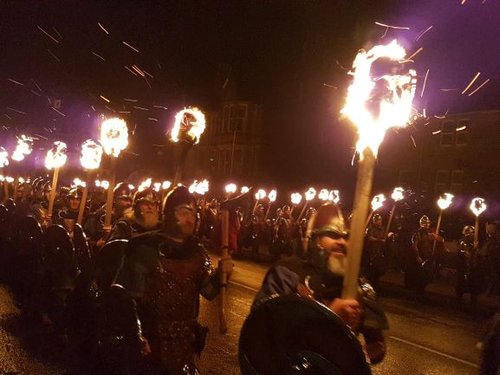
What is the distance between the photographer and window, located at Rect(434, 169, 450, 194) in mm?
31828

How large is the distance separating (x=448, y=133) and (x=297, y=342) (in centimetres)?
3086

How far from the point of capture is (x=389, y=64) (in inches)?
131

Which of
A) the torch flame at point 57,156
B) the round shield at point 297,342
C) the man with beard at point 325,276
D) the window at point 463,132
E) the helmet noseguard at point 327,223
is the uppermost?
the window at point 463,132

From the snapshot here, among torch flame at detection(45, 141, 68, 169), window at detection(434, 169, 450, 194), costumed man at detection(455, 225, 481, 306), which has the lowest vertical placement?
costumed man at detection(455, 225, 481, 306)

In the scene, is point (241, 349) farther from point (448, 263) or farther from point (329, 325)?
point (448, 263)

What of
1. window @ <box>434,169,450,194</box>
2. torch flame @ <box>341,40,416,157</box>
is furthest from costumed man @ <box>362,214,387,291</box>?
window @ <box>434,169,450,194</box>

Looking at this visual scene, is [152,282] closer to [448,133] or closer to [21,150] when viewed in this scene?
[21,150]

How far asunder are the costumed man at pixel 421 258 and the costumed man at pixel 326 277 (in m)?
12.5

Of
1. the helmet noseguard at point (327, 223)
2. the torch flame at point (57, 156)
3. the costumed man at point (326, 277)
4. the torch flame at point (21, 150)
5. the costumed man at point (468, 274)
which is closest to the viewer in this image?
the costumed man at point (326, 277)

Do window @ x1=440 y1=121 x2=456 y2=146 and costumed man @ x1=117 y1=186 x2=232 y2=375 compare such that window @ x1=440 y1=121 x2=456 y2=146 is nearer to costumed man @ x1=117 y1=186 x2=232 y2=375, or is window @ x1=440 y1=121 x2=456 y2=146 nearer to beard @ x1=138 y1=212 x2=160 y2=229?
beard @ x1=138 y1=212 x2=160 y2=229

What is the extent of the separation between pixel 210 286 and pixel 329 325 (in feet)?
6.06

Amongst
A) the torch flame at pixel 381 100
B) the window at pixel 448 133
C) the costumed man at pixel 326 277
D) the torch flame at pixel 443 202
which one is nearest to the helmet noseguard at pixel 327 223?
the costumed man at pixel 326 277

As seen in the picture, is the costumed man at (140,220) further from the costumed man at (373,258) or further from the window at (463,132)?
the window at (463,132)

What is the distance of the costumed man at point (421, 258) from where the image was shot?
15766 millimetres
